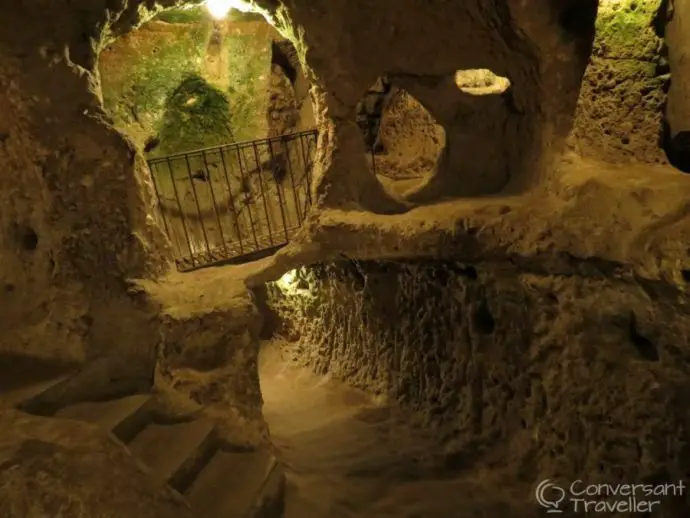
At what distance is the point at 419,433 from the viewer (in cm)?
573

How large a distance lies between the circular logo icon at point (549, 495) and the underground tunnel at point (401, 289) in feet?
0.06

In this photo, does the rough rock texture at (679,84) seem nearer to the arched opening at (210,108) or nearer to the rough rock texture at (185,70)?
the arched opening at (210,108)

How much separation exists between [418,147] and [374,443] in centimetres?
487

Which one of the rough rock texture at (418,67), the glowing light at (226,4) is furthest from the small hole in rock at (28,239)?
the glowing light at (226,4)

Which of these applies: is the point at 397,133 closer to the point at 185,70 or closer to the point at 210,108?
the point at 210,108

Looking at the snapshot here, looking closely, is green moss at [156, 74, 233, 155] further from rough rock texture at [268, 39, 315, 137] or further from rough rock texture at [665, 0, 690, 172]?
Answer: rough rock texture at [665, 0, 690, 172]

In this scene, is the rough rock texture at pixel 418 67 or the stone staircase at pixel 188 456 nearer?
the stone staircase at pixel 188 456

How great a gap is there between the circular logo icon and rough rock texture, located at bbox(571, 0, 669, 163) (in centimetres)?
274

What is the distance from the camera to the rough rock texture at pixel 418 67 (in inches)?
201

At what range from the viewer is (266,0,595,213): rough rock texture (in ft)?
16.8

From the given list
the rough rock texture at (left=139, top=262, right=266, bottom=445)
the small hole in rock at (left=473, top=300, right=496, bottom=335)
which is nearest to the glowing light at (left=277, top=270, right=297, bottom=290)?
the rough rock texture at (left=139, top=262, right=266, bottom=445)

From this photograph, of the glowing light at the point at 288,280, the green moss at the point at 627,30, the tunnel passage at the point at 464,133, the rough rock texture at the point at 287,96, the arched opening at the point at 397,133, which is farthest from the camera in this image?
the rough rock texture at the point at 287,96

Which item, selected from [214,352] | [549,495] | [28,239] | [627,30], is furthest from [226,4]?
[549,495]

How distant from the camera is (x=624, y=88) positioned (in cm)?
477
